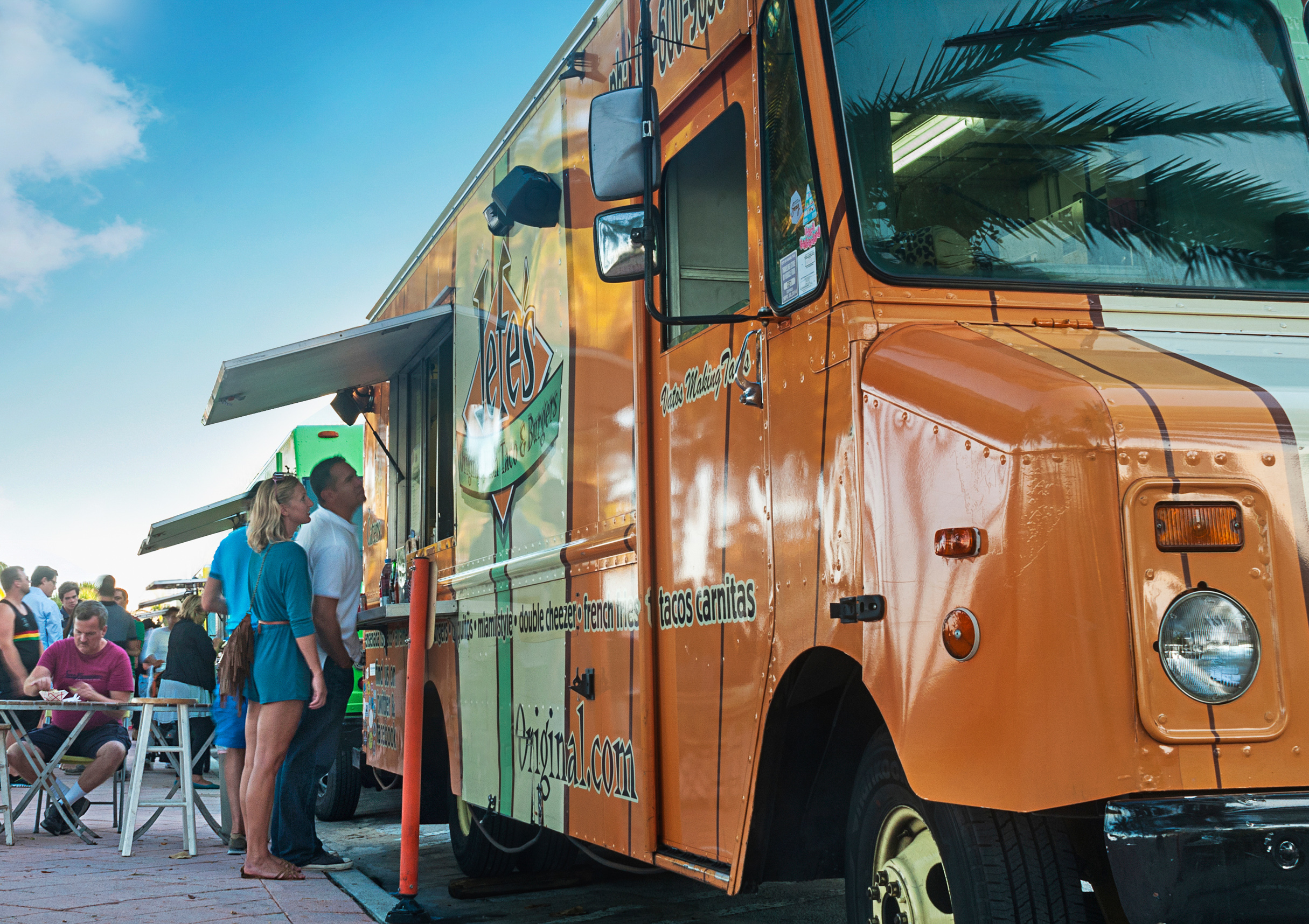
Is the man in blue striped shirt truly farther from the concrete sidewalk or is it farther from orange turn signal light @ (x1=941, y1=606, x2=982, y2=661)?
orange turn signal light @ (x1=941, y1=606, x2=982, y2=661)

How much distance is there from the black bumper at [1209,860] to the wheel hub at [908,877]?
1.62ft

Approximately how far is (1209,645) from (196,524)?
48.1 feet

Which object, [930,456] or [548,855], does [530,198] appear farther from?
[548,855]

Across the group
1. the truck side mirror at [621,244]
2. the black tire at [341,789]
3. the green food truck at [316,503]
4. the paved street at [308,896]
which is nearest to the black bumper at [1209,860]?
the truck side mirror at [621,244]

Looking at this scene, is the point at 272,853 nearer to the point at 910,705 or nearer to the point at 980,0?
the point at 910,705

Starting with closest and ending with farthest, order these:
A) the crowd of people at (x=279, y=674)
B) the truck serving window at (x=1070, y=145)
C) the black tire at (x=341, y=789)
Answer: the truck serving window at (x=1070, y=145) < the crowd of people at (x=279, y=674) < the black tire at (x=341, y=789)

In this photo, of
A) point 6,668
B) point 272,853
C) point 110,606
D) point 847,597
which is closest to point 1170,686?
point 847,597

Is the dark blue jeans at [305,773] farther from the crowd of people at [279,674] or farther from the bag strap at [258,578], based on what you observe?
the bag strap at [258,578]

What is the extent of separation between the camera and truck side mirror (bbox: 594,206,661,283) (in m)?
3.61

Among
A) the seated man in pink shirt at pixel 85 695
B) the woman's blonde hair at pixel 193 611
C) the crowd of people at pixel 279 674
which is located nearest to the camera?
the crowd of people at pixel 279 674

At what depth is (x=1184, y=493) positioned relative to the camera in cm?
228

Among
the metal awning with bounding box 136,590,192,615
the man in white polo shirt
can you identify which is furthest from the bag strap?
the metal awning with bounding box 136,590,192,615

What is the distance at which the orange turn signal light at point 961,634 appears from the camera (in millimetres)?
2410

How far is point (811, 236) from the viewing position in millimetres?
3105
